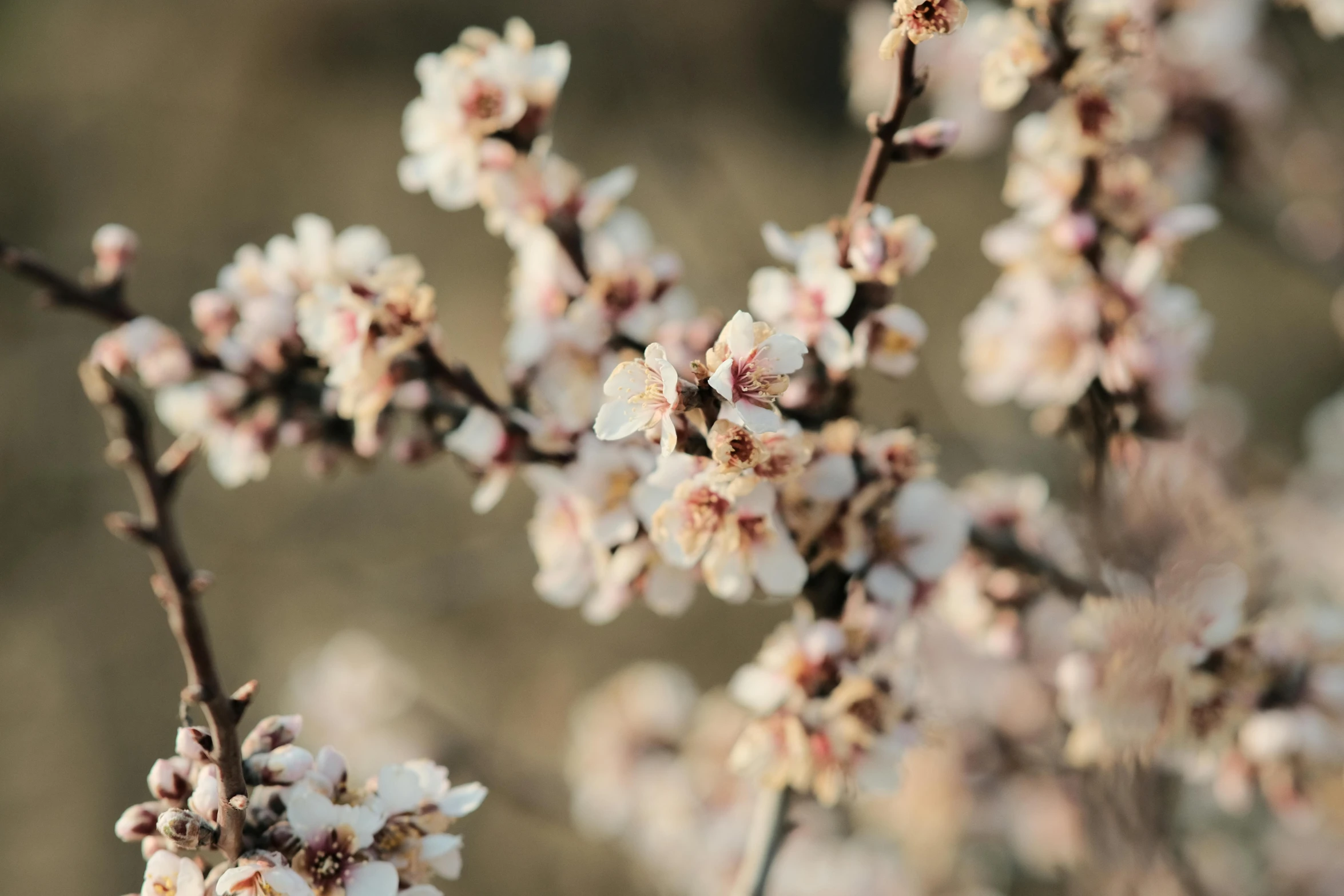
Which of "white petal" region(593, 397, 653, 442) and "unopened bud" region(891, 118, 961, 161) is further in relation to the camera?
"unopened bud" region(891, 118, 961, 161)

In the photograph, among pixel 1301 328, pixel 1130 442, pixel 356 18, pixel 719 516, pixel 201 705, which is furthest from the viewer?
pixel 356 18

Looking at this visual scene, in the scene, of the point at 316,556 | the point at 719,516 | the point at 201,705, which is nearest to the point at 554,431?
the point at 719,516

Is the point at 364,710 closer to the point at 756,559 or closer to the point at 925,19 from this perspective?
the point at 756,559

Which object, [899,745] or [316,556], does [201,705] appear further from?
[316,556]

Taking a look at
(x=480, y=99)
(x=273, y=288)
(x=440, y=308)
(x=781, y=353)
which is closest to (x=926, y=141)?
(x=781, y=353)

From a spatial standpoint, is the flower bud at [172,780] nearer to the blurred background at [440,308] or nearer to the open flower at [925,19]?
the open flower at [925,19]

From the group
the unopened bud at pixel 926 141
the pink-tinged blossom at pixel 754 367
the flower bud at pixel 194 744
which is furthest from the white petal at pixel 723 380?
the flower bud at pixel 194 744

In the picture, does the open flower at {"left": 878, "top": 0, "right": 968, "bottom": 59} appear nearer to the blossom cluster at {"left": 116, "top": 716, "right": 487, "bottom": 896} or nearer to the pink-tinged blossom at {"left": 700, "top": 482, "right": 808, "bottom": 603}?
the pink-tinged blossom at {"left": 700, "top": 482, "right": 808, "bottom": 603}

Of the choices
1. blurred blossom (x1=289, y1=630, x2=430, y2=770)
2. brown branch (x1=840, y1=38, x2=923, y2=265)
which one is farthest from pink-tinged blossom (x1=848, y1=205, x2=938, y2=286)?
blurred blossom (x1=289, y1=630, x2=430, y2=770)
